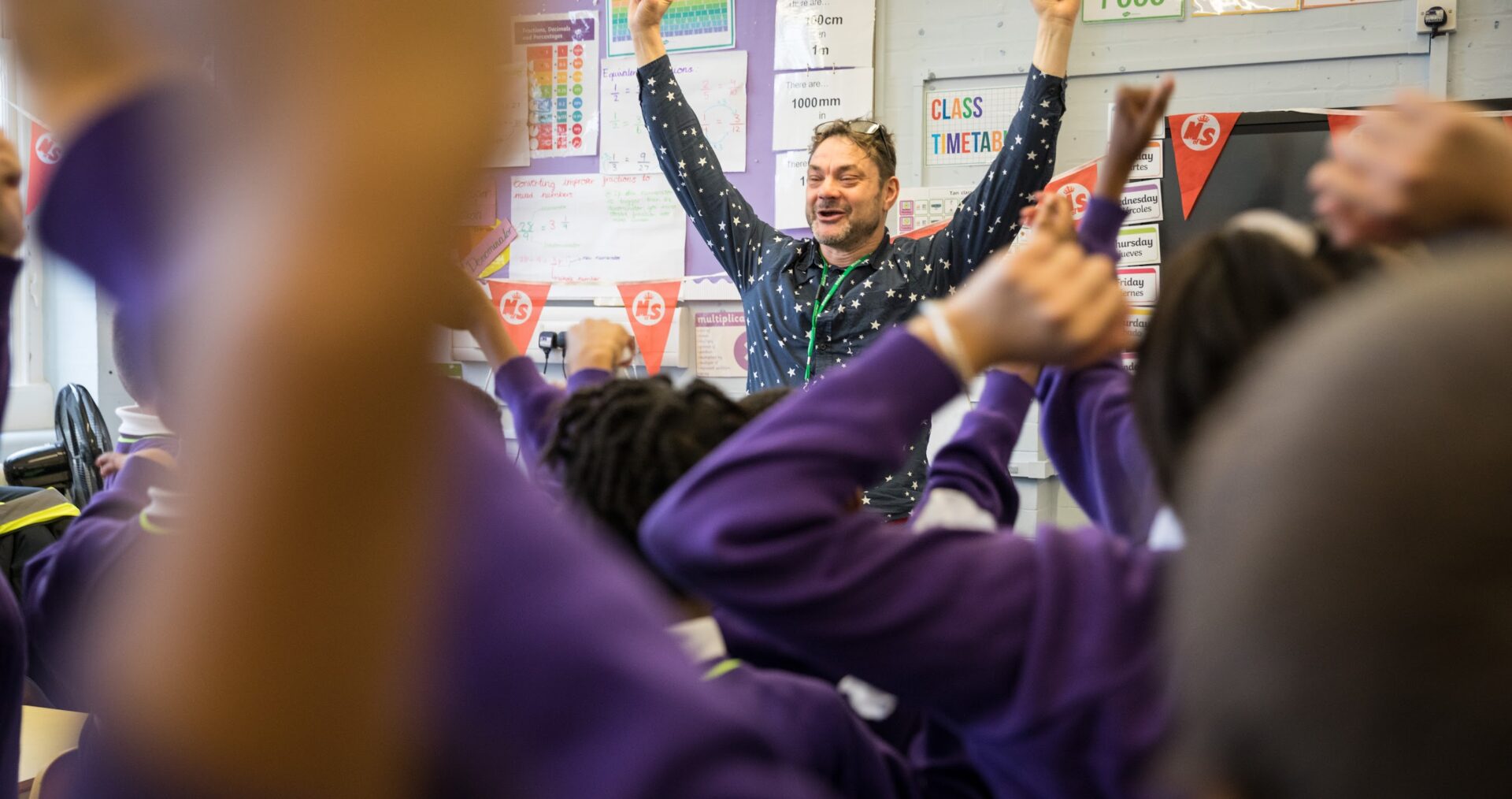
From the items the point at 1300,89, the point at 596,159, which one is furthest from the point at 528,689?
the point at 596,159

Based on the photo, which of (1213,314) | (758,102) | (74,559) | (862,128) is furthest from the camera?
(758,102)

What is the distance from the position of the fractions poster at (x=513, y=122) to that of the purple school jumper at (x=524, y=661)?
7 centimetres

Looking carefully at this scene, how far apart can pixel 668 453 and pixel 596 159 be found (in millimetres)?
3369

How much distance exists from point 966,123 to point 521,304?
1831mm

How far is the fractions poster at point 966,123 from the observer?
3.54 metres

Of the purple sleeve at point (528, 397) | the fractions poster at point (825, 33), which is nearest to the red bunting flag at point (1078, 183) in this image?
the fractions poster at point (825, 33)

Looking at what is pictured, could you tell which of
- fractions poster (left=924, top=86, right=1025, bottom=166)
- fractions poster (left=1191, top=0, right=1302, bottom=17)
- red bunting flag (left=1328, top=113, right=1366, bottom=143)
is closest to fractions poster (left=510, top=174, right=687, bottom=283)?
fractions poster (left=924, top=86, right=1025, bottom=166)

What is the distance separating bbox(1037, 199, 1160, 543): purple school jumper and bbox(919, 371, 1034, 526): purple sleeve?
0.04 metres

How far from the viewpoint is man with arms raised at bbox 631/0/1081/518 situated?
2.35 metres

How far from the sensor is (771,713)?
0.77 meters

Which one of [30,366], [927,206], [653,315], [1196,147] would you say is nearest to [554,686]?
[1196,147]

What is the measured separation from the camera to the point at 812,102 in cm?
379

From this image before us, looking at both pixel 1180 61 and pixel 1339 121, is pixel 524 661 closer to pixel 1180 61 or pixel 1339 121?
pixel 1339 121

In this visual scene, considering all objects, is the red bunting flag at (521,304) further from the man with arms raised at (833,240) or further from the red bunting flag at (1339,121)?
the red bunting flag at (1339,121)
